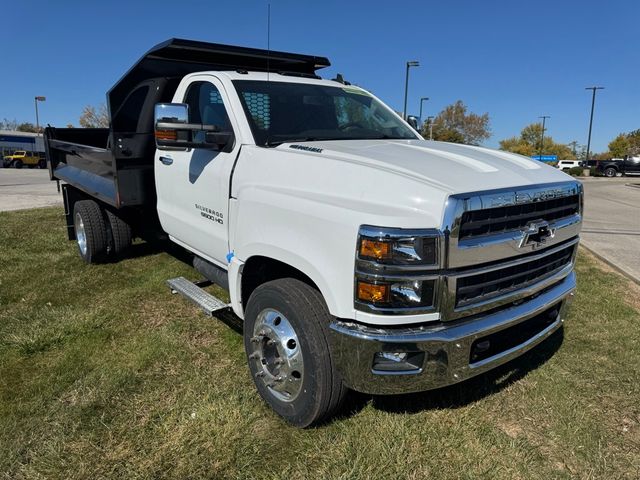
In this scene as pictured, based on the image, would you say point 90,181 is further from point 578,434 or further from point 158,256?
point 578,434

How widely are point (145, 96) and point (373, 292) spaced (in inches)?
150

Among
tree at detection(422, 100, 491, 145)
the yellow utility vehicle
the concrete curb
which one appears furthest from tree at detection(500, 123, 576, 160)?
the concrete curb

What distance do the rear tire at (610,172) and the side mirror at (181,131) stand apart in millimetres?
43148

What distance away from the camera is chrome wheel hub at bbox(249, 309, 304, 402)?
2727 millimetres

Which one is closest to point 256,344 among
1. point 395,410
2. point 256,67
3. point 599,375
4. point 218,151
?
point 395,410

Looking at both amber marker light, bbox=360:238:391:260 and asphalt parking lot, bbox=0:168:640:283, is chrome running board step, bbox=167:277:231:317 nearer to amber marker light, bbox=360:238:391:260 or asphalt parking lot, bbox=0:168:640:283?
amber marker light, bbox=360:238:391:260

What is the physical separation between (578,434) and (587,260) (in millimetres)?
4630

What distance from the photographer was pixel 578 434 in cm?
282

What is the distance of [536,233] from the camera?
2.64 m

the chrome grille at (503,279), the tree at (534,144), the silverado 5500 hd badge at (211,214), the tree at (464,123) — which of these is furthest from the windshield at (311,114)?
the tree at (534,144)

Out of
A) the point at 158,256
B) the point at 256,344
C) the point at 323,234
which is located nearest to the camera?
the point at 323,234

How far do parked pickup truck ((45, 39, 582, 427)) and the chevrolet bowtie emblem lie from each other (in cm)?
1

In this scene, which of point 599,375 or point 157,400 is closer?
point 157,400

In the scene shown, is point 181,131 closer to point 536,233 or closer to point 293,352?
point 293,352
